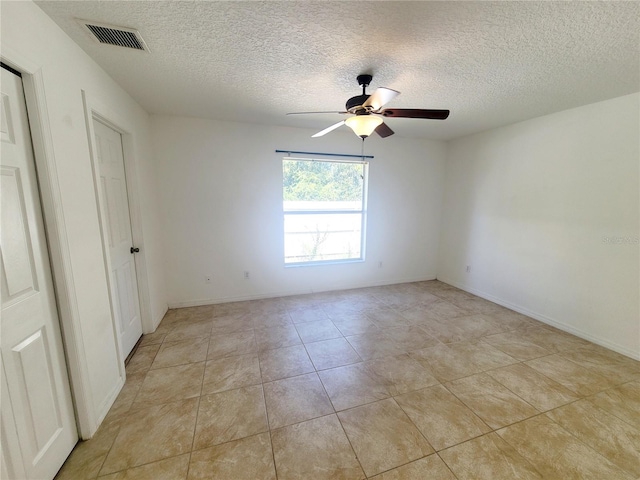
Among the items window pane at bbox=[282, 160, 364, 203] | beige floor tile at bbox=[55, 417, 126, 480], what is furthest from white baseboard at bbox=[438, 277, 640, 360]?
beige floor tile at bbox=[55, 417, 126, 480]

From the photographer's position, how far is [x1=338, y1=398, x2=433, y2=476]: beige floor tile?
4.72 feet

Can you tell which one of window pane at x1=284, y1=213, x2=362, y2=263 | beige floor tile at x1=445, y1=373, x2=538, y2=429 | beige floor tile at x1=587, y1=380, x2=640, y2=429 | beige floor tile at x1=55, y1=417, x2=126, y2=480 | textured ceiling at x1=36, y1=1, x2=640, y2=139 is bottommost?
beige floor tile at x1=55, y1=417, x2=126, y2=480

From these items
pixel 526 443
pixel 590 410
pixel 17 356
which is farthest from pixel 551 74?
pixel 17 356

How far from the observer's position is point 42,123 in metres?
1.27

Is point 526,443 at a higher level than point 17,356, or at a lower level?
lower

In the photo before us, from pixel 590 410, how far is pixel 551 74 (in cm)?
250

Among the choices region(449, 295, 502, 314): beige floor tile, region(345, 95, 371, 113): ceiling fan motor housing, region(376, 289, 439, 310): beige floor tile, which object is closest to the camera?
region(345, 95, 371, 113): ceiling fan motor housing

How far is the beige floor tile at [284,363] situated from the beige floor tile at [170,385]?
1.71 feet

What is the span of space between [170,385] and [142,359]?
55 centimetres

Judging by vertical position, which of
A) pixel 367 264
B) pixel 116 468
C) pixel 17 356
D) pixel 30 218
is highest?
pixel 30 218

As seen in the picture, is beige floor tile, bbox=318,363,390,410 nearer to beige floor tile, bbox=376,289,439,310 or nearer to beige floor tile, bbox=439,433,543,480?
beige floor tile, bbox=439,433,543,480

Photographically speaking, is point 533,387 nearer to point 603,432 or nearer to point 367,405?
point 603,432

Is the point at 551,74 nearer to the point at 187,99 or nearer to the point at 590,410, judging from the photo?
the point at 590,410

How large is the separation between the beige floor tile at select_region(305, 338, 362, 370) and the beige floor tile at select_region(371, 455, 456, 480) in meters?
0.93
